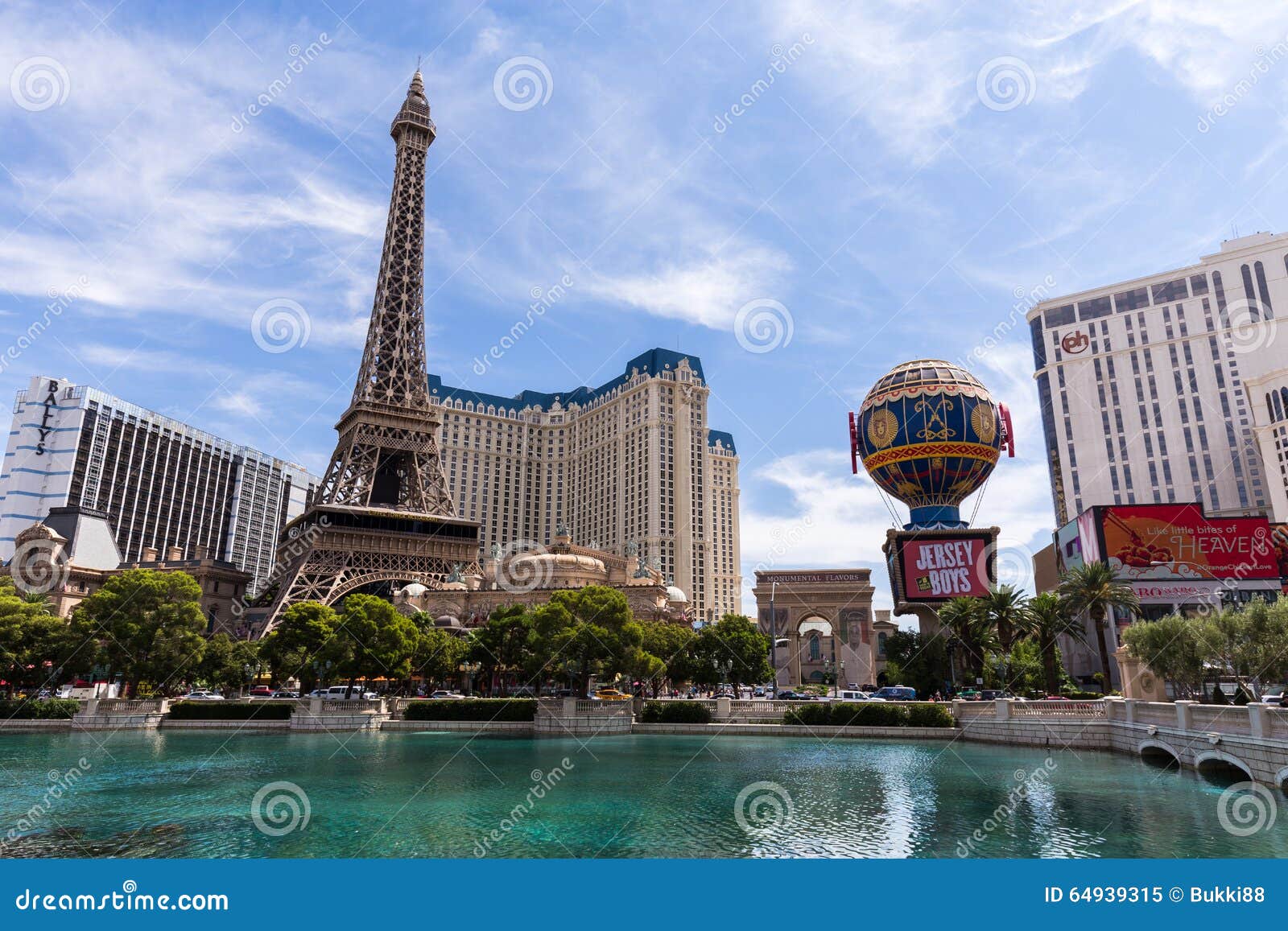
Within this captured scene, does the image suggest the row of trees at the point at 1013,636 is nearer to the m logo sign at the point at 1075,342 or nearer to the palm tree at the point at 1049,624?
the palm tree at the point at 1049,624

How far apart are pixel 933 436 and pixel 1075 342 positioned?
254 ft

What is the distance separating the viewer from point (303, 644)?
58.9 meters

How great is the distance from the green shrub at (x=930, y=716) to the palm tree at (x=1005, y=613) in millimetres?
8518

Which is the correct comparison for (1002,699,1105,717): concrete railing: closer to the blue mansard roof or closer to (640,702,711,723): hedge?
(640,702,711,723): hedge

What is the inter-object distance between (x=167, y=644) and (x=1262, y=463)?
130584 mm

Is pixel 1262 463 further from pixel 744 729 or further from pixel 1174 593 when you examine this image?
pixel 744 729

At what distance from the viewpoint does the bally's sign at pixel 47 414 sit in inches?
4734

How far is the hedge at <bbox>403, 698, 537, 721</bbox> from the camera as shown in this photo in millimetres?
52500

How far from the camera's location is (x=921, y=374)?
226ft

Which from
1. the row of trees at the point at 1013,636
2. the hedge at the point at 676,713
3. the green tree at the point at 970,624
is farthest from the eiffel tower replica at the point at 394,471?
the green tree at the point at 970,624

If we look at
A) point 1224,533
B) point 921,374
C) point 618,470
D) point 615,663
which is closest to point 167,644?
point 615,663

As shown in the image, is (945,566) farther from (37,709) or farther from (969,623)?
(37,709)
